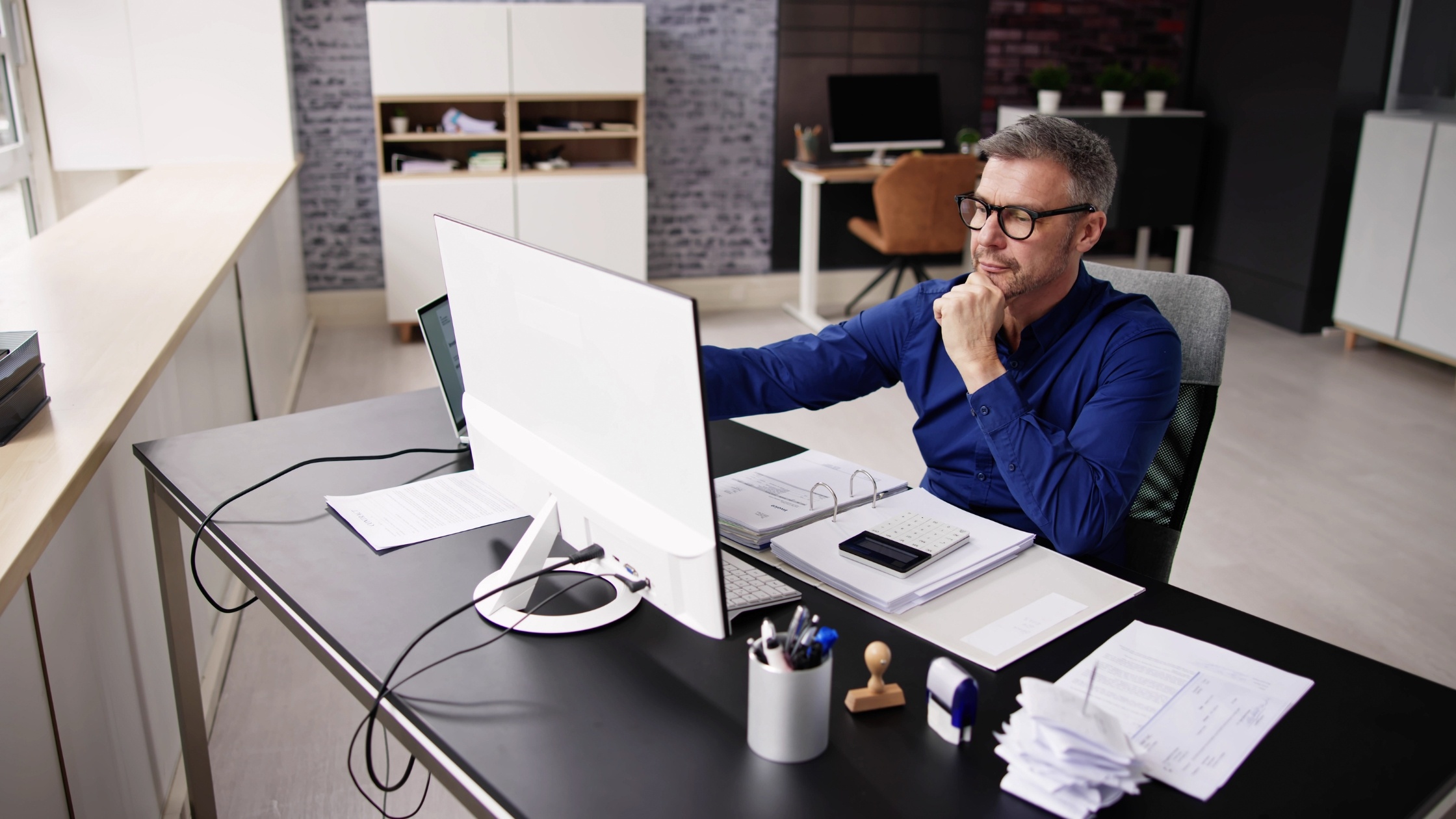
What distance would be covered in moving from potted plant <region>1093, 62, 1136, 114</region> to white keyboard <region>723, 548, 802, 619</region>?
17.3 feet

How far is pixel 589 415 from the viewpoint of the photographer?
1130mm

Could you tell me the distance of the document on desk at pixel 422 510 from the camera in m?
1.48

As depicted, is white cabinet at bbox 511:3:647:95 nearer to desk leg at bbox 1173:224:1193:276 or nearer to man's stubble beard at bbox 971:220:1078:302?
desk leg at bbox 1173:224:1193:276

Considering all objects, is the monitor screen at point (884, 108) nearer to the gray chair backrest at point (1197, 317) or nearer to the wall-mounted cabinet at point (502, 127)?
the wall-mounted cabinet at point (502, 127)

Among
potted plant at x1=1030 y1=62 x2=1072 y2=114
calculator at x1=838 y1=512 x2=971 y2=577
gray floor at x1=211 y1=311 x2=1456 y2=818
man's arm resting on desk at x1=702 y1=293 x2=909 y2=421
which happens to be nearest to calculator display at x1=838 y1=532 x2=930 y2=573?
calculator at x1=838 y1=512 x2=971 y2=577

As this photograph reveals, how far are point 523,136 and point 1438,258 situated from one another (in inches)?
167

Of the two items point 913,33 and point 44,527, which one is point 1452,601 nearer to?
point 44,527

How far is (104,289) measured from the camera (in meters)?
2.46

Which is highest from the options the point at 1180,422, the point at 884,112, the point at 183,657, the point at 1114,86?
the point at 1114,86

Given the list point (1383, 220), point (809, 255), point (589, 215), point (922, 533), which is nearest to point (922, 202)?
point (809, 255)

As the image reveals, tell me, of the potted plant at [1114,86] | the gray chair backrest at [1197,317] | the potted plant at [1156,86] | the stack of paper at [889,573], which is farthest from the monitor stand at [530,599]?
the potted plant at [1156,86]

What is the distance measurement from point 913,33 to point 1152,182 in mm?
1554

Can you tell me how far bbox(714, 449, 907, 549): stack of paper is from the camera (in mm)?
1460

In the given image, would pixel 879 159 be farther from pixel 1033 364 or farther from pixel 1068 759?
pixel 1068 759
